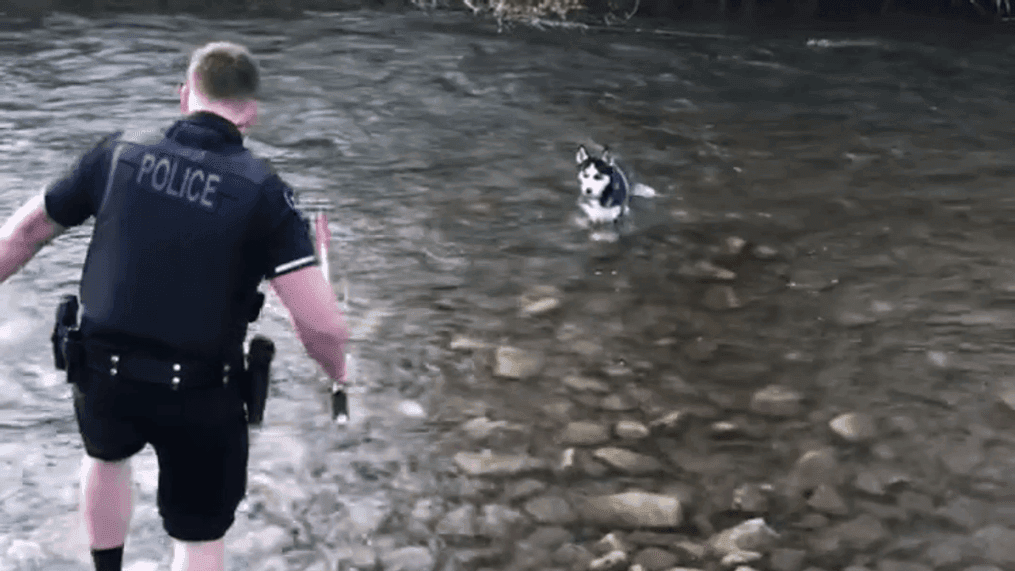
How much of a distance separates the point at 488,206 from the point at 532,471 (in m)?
4.62

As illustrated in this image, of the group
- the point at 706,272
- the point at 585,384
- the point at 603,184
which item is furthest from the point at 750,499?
the point at 603,184

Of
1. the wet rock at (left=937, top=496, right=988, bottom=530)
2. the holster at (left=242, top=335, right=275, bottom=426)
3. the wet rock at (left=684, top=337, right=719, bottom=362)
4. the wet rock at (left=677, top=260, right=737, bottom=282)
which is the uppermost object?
the holster at (left=242, top=335, right=275, bottom=426)

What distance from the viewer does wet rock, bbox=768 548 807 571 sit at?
5.57 meters

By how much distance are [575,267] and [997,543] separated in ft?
13.6

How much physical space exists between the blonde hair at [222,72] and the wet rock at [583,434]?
317 centimetres

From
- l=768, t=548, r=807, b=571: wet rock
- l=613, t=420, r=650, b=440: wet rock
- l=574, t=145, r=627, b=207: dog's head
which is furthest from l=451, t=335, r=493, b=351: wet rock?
l=768, t=548, r=807, b=571: wet rock

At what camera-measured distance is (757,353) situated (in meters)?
7.82

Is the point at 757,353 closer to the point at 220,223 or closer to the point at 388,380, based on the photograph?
the point at 388,380

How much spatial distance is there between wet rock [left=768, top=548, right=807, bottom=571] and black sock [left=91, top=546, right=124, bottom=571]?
8.91 ft

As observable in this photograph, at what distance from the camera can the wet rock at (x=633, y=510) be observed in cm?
591

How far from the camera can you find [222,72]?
405 centimetres

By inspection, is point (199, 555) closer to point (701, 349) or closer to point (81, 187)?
point (81, 187)

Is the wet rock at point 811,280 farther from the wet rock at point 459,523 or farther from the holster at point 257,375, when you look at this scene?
the holster at point 257,375

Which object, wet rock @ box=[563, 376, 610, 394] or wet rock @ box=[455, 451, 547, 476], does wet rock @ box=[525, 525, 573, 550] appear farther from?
wet rock @ box=[563, 376, 610, 394]
